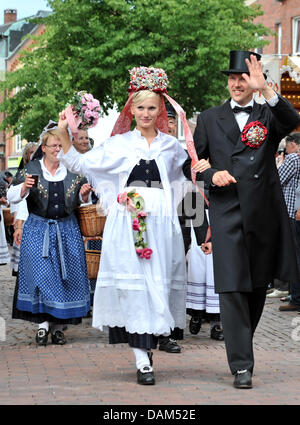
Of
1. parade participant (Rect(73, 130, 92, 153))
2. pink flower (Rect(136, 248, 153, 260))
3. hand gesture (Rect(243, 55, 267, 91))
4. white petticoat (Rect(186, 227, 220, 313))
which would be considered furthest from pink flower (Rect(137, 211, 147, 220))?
parade participant (Rect(73, 130, 92, 153))

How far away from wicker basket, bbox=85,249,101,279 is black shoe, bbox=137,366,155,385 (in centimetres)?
282

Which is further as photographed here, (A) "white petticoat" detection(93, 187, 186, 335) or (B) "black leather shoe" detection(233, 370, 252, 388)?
(A) "white petticoat" detection(93, 187, 186, 335)

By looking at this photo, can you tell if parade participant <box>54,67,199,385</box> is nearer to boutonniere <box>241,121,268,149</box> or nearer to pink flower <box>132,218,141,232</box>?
pink flower <box>132,218,141,232</box>

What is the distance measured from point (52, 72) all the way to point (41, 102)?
1.53 meters

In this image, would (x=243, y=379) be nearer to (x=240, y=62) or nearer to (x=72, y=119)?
(x=240, y=62)

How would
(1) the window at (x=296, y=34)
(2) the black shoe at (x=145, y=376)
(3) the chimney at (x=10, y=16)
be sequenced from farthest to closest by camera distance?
(3) the chimney at (x=10, y=16), (1) the window at (x=296, y=34), (2) the black shoe at (x=145, y=376)

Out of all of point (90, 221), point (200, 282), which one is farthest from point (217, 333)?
point (90, 221)

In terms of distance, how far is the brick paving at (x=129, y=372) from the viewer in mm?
5902

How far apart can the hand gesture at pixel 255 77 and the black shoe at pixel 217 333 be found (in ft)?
10.8

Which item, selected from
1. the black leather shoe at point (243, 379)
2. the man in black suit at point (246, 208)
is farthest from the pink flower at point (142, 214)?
the black leather shoe at point (243, 379)

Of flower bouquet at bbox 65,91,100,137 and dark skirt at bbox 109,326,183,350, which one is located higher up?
flower bouquet at bbox 65,91,100,137

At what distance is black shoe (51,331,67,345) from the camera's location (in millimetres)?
8711

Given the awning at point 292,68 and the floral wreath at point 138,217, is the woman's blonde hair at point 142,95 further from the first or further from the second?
the awning at point 292,68

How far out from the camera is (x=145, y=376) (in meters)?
6.48
